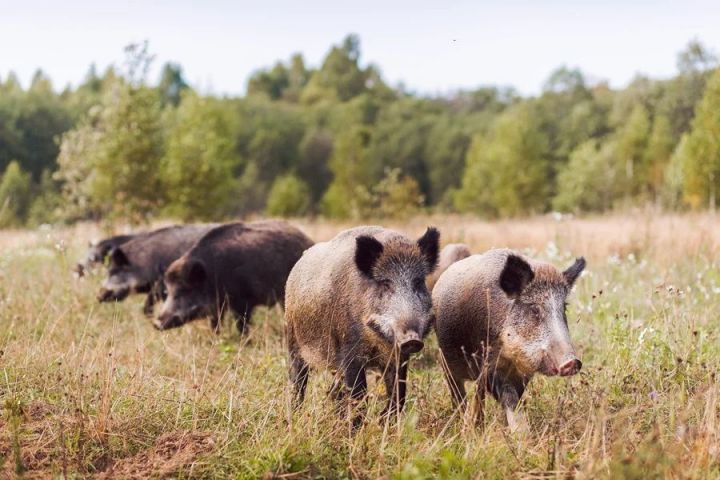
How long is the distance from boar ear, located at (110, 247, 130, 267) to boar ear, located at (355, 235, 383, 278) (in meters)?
7.31

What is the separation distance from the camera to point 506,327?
524 cm

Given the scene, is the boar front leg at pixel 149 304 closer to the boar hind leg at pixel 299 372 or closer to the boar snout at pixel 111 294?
the boar snout at pixel 111 294

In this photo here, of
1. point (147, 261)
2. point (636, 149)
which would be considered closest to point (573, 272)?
point (147, 261)

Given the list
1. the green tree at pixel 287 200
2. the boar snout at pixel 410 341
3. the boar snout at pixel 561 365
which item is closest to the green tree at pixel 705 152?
the boar snout at pixel 561 365

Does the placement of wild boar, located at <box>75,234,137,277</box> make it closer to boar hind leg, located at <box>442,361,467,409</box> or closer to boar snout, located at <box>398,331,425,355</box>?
boar hind leg, located at <box>442,361,467,409</box>

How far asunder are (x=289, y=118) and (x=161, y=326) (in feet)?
256

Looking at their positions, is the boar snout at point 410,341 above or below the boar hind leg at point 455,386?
above

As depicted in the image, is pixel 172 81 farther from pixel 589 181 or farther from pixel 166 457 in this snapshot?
pixel 166 457

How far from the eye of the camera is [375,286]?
5156 mm

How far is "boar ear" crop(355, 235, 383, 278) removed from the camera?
5.07m

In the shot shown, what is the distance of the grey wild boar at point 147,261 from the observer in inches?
448

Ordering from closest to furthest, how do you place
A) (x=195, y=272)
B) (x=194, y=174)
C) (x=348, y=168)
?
(x=195, y=272) → (x=194, y=174) → (x=348, y=168)

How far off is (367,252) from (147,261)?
7516 mm

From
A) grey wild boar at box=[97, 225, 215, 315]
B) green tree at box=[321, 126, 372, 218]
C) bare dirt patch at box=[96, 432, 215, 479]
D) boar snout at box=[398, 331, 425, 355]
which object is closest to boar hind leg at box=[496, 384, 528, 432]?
boar snout at box=[398, 331, 425, 355]
